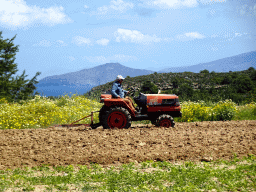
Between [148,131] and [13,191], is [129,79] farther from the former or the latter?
[13,191]

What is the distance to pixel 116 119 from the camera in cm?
804

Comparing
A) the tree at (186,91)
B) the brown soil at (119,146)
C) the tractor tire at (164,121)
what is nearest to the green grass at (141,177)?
the brown soil at (119,146)

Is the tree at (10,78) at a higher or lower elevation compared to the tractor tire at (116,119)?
higher

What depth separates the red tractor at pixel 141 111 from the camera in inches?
312

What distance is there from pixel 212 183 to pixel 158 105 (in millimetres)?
4032

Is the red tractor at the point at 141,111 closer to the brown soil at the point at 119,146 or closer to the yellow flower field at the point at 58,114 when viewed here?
the brown soil at the point at 119,146

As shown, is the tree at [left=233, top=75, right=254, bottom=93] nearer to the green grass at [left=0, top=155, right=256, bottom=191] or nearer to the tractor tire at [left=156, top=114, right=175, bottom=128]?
the tractor tire at [left=156, top=114, right=175, bottom=128]

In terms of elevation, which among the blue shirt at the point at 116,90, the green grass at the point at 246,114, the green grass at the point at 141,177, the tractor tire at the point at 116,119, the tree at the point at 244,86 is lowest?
the green grass at the point at 141,177

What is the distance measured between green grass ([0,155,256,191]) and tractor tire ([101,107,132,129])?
2.65 meters

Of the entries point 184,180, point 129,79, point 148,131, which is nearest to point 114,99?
point 148,131

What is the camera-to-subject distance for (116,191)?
403cm

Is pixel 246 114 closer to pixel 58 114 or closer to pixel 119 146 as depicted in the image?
pixel 119 146

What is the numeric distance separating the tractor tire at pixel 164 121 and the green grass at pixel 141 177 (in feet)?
9.18

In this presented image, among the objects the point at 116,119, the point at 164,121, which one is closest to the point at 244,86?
the point at 164,121
